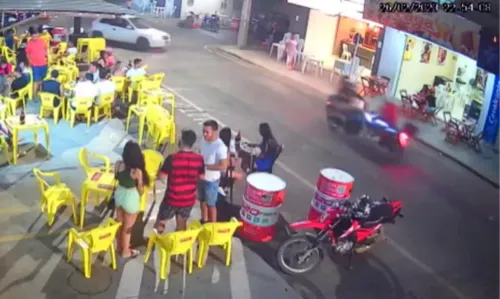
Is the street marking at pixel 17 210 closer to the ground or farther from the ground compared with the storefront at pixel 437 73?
closer to the ground

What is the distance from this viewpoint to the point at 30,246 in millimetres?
9281

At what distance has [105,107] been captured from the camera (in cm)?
1502

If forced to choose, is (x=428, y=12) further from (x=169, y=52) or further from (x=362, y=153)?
(x=169, y=52)

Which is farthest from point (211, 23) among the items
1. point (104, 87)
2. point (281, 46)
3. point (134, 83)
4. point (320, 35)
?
point (104, 87)

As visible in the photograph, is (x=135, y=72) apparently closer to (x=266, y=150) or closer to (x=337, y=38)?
(x=266, y=150)

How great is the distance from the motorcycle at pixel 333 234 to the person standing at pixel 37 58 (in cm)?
950

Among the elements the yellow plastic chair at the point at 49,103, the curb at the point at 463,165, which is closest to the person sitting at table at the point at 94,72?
the yellow plastic chair at the point at 49,103

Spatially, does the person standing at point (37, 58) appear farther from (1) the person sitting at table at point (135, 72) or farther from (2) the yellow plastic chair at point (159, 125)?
(2) the yellow plastic chair at point (159, 125)

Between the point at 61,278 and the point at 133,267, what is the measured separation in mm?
1021

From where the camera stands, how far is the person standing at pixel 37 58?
16.0 metres

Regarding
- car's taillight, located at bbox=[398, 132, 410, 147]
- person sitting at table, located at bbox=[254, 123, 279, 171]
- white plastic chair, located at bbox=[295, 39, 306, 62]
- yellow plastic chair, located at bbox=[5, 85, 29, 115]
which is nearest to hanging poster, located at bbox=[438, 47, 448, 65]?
car's taillight, located at bbox=[398, 132, 410, 147]

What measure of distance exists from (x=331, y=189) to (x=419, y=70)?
1252 cm

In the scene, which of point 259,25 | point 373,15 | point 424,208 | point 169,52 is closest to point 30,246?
point 424,208

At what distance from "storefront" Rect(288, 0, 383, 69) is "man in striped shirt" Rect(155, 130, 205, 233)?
57.8 feet
